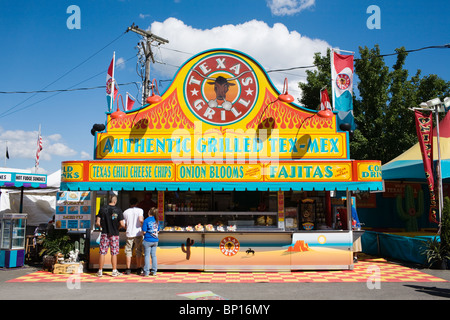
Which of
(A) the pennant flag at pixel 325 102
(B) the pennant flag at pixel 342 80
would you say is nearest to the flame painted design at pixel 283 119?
(A) the pennant flag at pixel 325 102

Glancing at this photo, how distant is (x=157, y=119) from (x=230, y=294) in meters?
5.31

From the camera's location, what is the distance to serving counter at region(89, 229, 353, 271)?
32.8ft

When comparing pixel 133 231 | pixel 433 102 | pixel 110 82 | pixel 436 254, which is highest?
pixel 110 82

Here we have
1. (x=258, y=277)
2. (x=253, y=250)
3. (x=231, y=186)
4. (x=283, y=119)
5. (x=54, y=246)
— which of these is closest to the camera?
(x=258, y=277)

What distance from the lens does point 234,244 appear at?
10039 mm

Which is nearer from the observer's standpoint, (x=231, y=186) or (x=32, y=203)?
(x=231, y=186)

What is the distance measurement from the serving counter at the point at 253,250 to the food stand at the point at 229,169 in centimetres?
3

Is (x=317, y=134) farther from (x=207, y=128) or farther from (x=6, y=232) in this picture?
(x=6, y=232)

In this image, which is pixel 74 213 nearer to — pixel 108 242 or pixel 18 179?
pixel 108 242

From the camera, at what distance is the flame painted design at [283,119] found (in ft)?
34.8

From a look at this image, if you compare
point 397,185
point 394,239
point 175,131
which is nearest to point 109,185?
point 175,131

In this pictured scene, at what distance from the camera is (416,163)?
49.8 feet

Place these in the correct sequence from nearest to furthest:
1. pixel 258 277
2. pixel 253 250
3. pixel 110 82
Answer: pixel 258 277
pixel 253 250
pixel 110 82

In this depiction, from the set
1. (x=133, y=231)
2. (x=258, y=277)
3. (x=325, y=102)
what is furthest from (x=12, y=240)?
(x=325, y=102)
